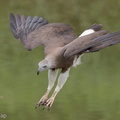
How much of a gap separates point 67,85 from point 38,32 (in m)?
2.93

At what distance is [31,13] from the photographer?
877 inches

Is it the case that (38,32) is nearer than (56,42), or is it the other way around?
(56,42)

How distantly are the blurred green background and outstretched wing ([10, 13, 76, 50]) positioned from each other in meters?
1.63

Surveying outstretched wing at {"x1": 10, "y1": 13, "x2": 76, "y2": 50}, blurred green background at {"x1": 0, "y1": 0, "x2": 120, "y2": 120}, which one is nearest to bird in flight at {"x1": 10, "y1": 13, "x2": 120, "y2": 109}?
outstretched wing at {"x1": 10, "y1": 13, "x2": 76, "y2": 50}

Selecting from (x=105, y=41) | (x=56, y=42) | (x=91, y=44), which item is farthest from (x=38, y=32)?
(x=105, y=41)

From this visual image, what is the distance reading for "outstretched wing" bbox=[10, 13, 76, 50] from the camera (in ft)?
42.7

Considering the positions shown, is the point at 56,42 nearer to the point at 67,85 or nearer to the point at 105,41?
the point at 105,41

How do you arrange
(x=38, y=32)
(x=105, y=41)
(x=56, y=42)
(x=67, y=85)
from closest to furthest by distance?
(x=105, y=41) < (x=56, y=42) < (x=38, y=32) < (x=67, y=85)

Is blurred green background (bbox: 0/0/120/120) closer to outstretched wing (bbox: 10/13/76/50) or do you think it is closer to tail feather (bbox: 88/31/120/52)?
outstretched wing (bbox: 10/13/76/50)

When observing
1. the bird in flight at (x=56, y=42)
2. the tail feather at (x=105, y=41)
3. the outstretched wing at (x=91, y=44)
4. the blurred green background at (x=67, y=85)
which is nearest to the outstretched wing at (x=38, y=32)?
the bird in flight at (x=56, y=42)

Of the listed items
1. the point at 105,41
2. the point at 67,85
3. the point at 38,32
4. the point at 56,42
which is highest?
the point at 38,32

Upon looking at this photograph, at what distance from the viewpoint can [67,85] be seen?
1628cm

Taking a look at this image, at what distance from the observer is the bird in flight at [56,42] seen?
12031 mm

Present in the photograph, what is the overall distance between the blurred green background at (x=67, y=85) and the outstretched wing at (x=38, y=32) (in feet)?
5.35
